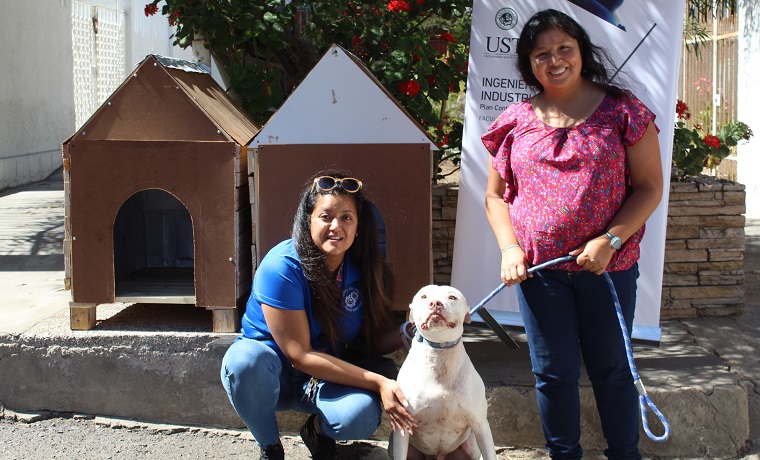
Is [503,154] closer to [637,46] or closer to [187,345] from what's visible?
[637,46]

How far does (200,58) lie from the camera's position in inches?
205

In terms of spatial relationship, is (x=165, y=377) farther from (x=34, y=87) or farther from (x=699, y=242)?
(x=34, y=87)

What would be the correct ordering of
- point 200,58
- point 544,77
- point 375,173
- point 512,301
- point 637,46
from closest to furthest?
point 544,77 → point 375,173 → point 637,46 → point 512,301 → point 200,58

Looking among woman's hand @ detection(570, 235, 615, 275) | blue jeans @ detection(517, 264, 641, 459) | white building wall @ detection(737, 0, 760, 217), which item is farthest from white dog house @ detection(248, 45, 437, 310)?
white building wall @ detection(737, 0, 760, 217)

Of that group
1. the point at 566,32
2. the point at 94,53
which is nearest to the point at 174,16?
the point at 566,32

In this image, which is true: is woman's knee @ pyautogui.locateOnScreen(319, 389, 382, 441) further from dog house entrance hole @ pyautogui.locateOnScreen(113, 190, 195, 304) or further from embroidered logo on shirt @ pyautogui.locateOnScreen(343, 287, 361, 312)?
dog house entrance hole @ pyautogui.locateOnScreen(113, 190, 195, 304)

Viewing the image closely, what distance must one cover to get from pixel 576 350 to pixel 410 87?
7.27 ft

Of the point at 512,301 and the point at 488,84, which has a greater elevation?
the point at 488,84

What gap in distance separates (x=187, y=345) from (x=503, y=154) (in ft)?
5.69

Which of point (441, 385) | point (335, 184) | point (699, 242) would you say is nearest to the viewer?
point (441, 385)

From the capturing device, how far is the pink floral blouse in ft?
9.19

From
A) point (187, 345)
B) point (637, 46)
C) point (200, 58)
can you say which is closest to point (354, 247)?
point (187, 345)

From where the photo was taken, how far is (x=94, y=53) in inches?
553

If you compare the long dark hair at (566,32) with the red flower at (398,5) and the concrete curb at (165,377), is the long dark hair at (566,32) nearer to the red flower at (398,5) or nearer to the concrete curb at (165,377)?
the concrete curb at (165,377)
